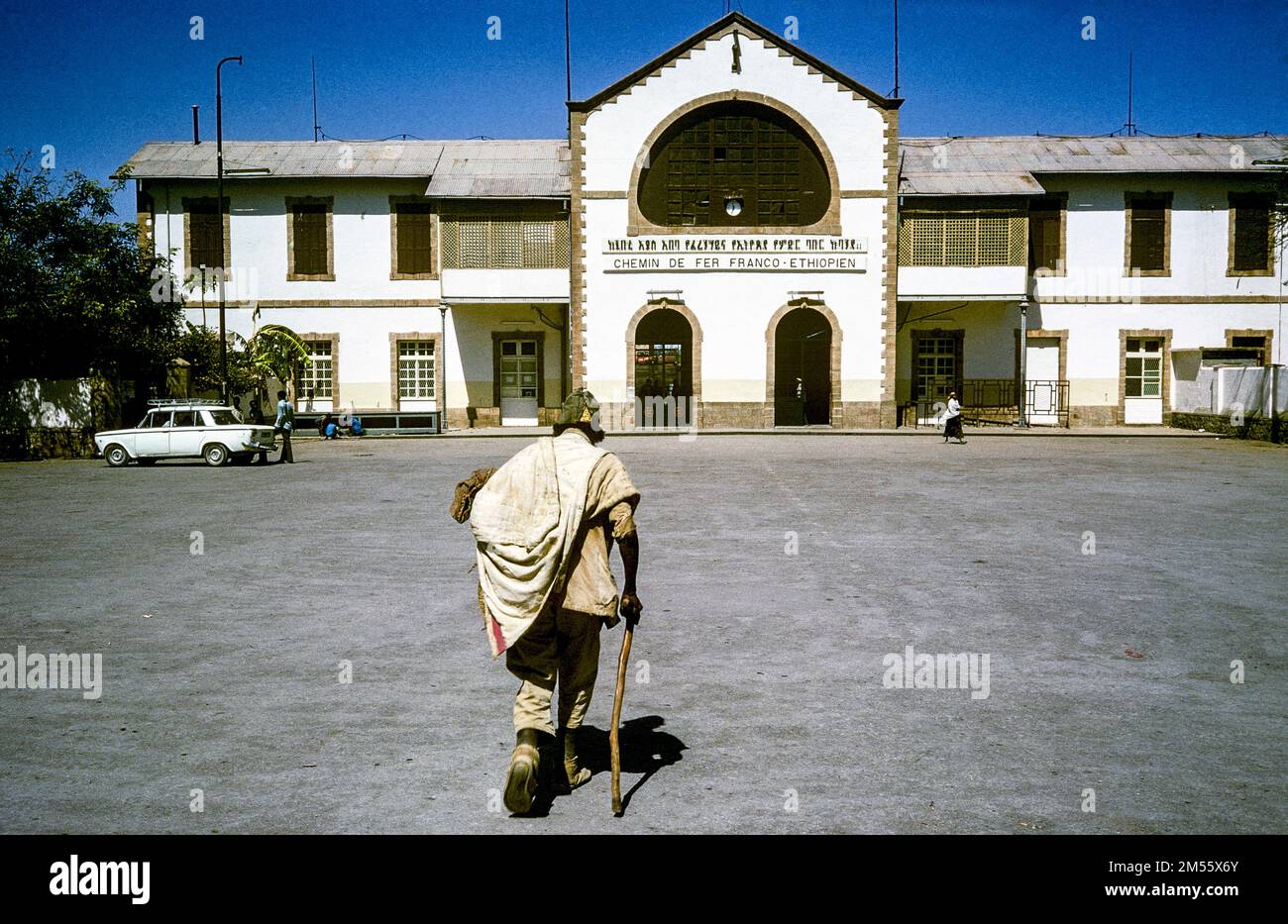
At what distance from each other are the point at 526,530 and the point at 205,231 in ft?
113

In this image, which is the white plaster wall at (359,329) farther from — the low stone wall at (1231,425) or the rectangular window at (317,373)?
the low stone wall at (1231,425)

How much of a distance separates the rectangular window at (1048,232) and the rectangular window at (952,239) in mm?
2096

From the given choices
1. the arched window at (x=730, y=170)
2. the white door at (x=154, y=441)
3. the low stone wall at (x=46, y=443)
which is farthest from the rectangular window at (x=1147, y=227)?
the low stone wall at (x=46, y=443)

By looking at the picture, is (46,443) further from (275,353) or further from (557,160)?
(557,160)

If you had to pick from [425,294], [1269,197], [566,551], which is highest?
[1269,197]

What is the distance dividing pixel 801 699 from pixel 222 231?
33.4 metres

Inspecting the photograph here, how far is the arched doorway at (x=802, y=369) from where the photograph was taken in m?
35.1

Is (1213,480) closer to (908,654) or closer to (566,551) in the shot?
(908,654)

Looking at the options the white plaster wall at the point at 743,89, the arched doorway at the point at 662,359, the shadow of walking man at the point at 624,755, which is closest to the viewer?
the shadow of walking man at the point at 624,755

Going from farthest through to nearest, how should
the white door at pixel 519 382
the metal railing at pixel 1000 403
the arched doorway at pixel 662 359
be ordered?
the white door at pixel 519 382 → the metal railing at pixel 1000 403 → the arched doorway at pixel 662 359

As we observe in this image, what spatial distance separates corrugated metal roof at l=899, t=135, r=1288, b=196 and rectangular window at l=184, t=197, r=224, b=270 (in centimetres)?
2159

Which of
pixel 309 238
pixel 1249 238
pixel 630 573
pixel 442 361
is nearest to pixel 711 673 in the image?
pixel 630 573

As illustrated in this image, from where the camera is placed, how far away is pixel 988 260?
33938 millimetres

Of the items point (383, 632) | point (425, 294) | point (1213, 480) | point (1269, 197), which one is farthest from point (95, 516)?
point (1269, 197)
